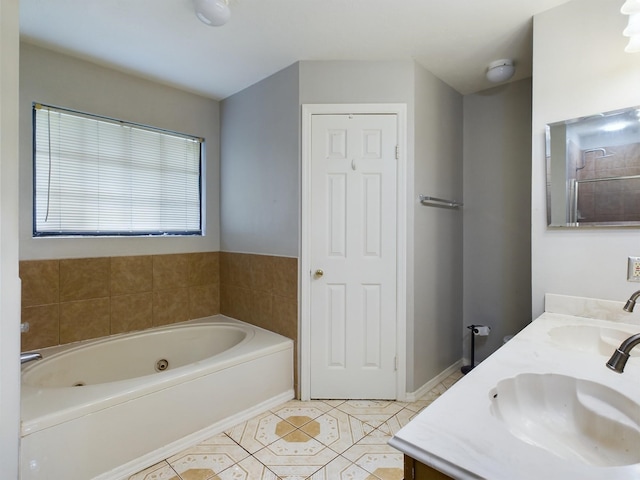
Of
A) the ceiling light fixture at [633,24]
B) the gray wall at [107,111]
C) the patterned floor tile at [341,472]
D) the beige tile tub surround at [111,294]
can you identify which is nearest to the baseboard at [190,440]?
the patterned floor tile at [341,472]

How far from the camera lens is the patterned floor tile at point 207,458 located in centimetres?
157

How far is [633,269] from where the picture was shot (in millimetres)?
1396

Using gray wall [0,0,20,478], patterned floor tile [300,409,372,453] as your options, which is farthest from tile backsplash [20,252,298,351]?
gray wall [0,0,20,478]

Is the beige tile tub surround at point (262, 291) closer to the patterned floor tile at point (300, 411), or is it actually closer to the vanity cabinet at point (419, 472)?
the patterned floor tile at point (300, 411)

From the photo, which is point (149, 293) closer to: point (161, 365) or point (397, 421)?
point (161, 365)

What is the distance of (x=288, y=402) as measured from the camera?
222cm

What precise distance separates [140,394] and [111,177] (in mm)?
1561

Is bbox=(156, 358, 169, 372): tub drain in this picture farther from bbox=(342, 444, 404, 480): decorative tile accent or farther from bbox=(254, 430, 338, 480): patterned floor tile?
bbox=(342, 444, 404, 480): decorative tile accent

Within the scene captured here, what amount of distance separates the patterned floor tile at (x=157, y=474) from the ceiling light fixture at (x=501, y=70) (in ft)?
9.91

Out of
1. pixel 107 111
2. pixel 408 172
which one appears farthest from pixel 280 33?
pixel 107 111

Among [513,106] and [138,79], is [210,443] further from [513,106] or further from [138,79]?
[513,106]

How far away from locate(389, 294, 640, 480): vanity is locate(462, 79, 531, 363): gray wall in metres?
1.33

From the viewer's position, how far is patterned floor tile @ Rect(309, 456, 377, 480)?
152 cm

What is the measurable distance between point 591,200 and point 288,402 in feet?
6.83
